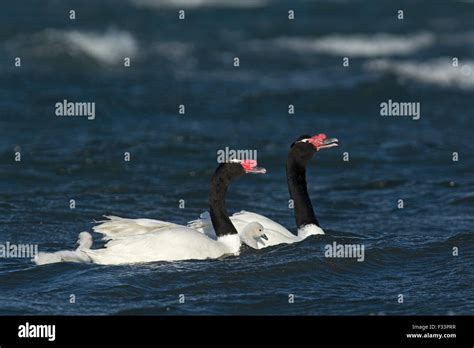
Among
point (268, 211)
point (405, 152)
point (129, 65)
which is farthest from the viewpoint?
point (129, 65)

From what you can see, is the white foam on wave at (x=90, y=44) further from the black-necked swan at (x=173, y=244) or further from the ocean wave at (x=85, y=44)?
the black-necked swan at (x=173, y=244)

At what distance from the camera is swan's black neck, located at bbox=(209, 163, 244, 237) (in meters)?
14.0

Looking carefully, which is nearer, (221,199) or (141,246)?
(141,246)

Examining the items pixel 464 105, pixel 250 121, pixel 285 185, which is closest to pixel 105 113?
pixel 250 121

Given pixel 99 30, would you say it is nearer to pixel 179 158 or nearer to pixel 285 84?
pixel 285 84

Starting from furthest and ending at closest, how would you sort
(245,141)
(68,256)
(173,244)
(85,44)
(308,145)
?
(85,44), (245,141), (308,145), (173,244), (68,256)

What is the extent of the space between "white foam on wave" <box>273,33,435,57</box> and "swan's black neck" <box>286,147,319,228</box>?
→ 62.0ft

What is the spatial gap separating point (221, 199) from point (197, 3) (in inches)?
1049

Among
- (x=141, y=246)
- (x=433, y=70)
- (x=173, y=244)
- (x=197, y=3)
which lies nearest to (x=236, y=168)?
(x=173, y=244)

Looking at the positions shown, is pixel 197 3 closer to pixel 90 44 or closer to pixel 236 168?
pixel 90 44

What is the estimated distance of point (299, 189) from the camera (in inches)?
598

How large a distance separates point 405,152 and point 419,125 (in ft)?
8.86

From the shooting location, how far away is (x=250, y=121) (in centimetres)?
2483

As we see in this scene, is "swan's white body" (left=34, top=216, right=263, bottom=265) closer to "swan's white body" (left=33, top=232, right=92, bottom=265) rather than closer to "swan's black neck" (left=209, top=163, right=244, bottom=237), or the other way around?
"swan's white body" (left=33, top=232, right=92, bottom=265)
